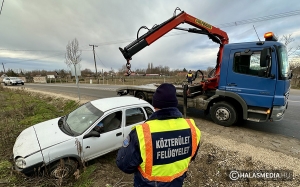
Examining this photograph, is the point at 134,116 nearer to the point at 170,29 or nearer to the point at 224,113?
the point at 224,113

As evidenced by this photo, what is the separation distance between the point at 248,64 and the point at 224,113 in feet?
5.58

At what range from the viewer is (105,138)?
10.3 ft

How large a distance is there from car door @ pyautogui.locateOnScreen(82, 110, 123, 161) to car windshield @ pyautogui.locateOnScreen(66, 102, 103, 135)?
0.56ft

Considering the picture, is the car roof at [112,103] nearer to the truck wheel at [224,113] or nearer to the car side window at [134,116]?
the car side window at [134,116]

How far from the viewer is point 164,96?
1.38m

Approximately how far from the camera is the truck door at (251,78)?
4047 mm

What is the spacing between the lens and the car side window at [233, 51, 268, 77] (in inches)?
164

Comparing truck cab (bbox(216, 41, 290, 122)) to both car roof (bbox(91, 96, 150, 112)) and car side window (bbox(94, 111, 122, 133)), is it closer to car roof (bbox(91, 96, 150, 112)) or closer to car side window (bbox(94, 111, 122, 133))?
car roof (bbox(91, 96, 150, 112))

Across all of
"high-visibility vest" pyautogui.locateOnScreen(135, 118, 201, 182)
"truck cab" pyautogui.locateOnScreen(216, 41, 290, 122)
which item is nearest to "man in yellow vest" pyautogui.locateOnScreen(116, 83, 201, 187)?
"high-visibility vest" pyautogui.locateOnScreen(135, 118, 201, 182)

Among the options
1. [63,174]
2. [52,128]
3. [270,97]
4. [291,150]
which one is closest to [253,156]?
[291,150]

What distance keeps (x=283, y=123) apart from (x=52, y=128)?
7.11 metres

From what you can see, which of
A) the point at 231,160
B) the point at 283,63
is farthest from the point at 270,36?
the point at 231,160

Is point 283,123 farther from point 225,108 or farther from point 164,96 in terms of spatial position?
point 164,96

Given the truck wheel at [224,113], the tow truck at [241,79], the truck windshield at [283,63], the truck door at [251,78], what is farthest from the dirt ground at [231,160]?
the truck windshield at [283,63]
